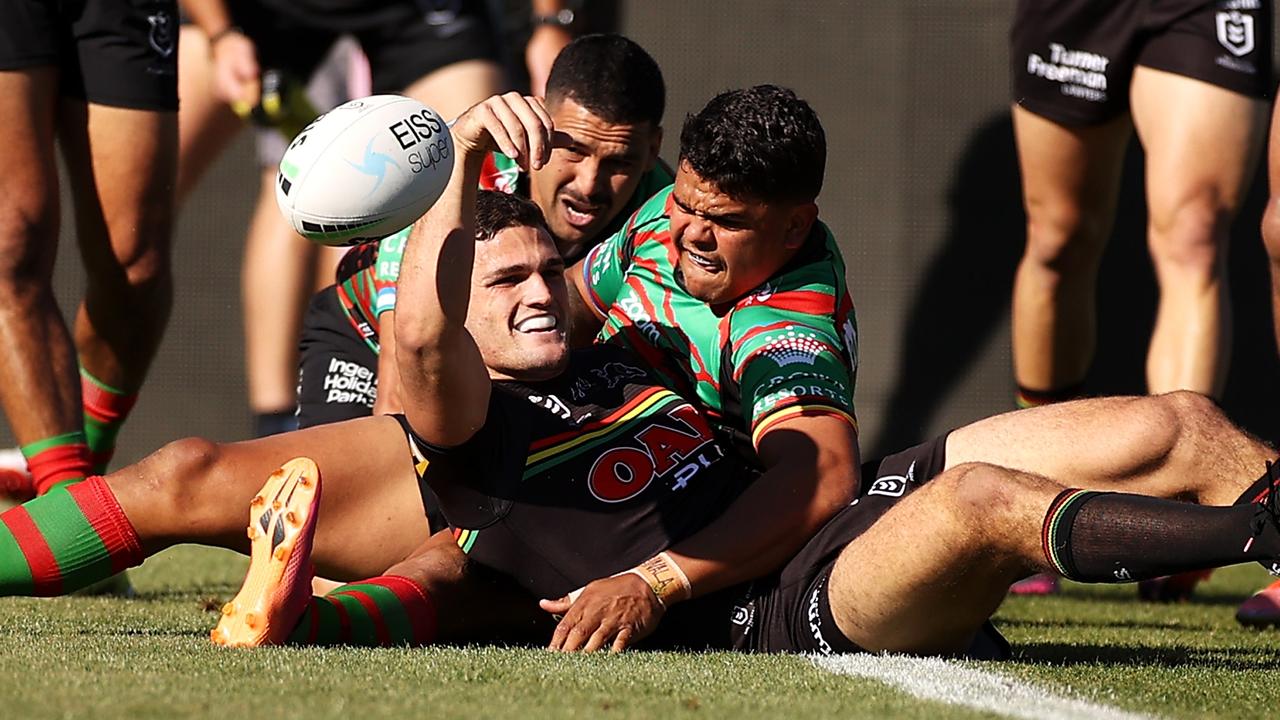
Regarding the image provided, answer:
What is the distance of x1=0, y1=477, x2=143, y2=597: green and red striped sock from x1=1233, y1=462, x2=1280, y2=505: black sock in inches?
79.0

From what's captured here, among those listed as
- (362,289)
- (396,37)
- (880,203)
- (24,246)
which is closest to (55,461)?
(24,246)

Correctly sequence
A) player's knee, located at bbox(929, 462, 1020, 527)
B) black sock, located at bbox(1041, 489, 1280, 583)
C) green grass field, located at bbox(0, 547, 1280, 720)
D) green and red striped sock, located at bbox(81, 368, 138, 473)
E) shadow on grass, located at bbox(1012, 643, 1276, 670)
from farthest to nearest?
green and red striped sock, located at bbox(81, 368, 138, 473), shadow on grass, located at bbox(1012, 643, 1276, 670), player's knee, located at bbox(929, 462, 1020, 527), black sock, located at bbox(1041, 489, 1280, 583), green grass field, located at bbox(0, 547, 1280, 720)

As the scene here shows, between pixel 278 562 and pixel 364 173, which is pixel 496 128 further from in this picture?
→ pixel 278 562

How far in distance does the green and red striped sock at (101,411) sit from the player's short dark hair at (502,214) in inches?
75.7

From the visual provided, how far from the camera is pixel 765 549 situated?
10.8 feet

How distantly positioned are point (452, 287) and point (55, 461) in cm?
172

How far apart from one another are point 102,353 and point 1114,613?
2932mm

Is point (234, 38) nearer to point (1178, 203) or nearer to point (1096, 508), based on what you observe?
point (1178, 203)

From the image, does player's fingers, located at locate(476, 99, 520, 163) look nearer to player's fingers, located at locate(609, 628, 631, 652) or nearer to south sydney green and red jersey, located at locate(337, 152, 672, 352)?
player's fingers, located at locate(609, 628, 631, 652)

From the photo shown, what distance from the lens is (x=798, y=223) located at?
153 inches

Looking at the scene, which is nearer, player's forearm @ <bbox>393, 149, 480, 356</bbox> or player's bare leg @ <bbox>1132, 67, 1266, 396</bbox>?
player's forearm @ <bbox>393, 149, 480, 356</bbox>

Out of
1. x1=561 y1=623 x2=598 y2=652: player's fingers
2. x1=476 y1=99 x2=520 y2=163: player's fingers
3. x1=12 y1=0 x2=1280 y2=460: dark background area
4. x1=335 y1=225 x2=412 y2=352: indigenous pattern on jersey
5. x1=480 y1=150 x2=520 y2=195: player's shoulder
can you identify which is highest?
x1=476 y1=99 x2=520 y2=163: player's fingers

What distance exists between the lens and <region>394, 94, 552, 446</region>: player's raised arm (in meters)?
3.06

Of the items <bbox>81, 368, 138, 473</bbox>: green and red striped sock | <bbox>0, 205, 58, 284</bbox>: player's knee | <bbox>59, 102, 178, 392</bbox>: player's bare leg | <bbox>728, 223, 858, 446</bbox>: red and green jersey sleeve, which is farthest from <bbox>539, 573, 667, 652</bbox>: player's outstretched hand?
<bbox>81, 368, 138, 473</bbox>: green and red striped sock
